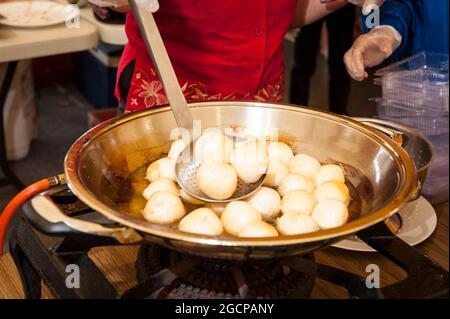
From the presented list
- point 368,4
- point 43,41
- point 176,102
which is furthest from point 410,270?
point 43,41

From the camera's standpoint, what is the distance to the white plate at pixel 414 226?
1100 millimetres

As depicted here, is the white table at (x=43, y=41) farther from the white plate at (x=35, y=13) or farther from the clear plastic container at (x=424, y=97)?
the clear plastic container at (x=424, y=97)

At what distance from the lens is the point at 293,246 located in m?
0.72

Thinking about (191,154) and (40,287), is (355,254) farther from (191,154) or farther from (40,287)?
(40,287)

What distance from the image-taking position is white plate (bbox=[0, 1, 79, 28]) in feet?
6.90

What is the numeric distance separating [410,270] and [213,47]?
0.74m

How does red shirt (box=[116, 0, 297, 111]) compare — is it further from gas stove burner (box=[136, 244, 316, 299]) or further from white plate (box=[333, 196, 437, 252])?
gas stove burner (box=[136, 244, 316, 299])

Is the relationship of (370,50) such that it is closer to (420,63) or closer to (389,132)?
(420,63)

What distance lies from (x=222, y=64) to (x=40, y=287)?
0.72 m

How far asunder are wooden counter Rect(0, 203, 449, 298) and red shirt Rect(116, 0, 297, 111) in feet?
1.54

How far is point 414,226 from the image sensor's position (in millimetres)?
1177

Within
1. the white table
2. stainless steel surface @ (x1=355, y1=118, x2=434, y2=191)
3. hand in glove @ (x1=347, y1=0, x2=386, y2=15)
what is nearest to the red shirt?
hand in glove @ (x1=347, y1=0, x2=386, y2=15)

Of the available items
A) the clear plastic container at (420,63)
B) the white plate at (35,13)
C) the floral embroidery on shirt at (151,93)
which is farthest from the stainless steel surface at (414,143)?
the white plate at (35,13)

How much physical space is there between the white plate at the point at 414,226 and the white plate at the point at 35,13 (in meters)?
1.47
